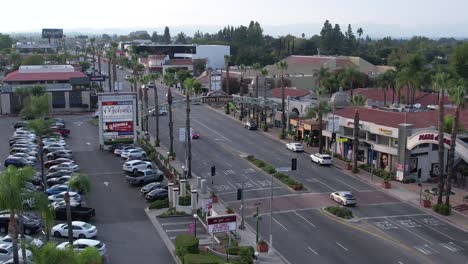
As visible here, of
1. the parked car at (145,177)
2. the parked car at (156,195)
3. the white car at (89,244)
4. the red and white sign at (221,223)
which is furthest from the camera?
the parked car at (145,177)

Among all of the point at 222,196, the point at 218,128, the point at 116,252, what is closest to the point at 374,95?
the point at 218,128

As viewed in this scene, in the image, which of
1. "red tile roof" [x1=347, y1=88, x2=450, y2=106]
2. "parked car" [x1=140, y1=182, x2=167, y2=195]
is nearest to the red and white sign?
"parked car" [x1=140, y1=182, x2=167, y2=195]

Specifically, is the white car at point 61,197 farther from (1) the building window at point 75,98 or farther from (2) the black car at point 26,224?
(1) the building window at point 75,98

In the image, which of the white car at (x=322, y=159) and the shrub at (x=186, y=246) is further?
the white car at (x=322, y=159)

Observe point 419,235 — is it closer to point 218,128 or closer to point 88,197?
point 88,197

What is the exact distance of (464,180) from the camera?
6000cm

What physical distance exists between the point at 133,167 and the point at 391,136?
28098mm

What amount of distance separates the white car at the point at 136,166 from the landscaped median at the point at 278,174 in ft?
40.3

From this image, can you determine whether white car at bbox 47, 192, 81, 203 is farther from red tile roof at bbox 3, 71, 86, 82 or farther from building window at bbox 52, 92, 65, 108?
red tile roof at bbox 3, 71, 86, 82

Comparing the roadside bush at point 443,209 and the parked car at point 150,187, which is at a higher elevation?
the parked car at point 150,187

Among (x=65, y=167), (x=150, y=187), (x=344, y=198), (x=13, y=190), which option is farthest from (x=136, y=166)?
(x=13, y=190)

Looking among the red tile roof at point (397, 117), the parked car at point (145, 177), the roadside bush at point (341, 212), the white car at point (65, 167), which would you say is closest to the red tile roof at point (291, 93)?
the red tile roof at point (397, 117)

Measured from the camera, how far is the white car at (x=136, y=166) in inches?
2446

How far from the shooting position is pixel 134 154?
228ft
